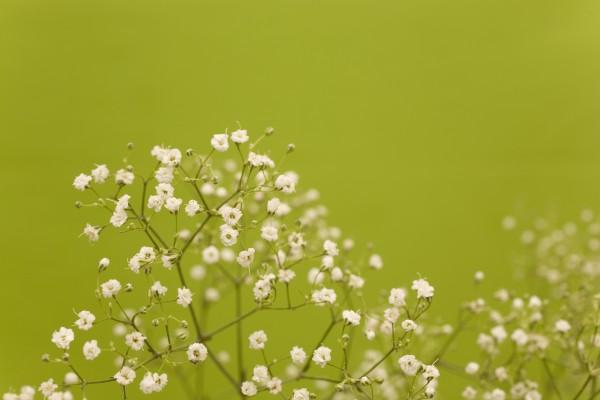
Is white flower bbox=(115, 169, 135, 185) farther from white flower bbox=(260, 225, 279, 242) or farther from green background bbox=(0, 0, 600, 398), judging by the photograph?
green background bbox=(0, 0, 600, 398)

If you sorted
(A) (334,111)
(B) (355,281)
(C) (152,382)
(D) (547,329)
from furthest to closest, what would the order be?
(A) (334,111), (D) (547,329), (B) (355,281), (C) (152,382)

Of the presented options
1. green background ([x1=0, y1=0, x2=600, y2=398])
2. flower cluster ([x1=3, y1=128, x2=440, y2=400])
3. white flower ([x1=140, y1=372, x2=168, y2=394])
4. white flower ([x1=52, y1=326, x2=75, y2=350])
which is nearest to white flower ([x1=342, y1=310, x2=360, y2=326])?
flower cluster ([x1=3, y1=128, x2=440, y2=400])

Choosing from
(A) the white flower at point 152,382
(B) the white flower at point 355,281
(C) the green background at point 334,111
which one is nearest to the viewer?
(A) the white flower at point 152,382

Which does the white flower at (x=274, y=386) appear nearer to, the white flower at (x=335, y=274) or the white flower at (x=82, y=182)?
the white flower at (x=335, y=274)

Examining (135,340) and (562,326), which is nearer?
(135,340)

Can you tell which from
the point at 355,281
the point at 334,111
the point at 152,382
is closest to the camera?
the point at 152,382

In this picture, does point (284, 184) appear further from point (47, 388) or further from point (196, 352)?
point (47, 388)

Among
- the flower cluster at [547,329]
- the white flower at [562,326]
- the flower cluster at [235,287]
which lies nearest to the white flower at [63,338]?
the flower cluster at [235,287]

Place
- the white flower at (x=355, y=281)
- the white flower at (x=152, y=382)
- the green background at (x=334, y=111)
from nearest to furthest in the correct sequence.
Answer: the white flower at (x=152, y=382) < the white flower at (x=355, y=281) < the green background at (x=334, y=111)

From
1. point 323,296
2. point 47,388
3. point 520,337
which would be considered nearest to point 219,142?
point 323,296

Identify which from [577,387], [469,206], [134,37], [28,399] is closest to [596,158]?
[469,206]
